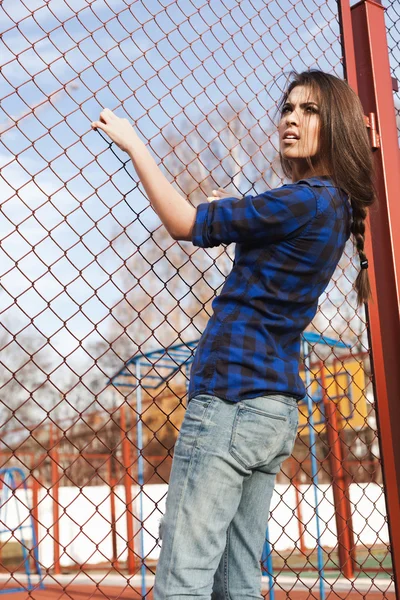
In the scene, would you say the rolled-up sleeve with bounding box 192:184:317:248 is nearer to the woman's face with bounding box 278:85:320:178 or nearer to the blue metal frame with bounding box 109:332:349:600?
the woman's face with bounding box 278:85:320:178

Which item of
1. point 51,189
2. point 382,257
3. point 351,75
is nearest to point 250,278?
point 51,189

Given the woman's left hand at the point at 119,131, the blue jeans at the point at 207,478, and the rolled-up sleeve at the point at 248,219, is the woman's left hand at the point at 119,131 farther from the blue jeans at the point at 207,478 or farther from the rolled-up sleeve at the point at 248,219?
the blue jeans at the point at 207,478

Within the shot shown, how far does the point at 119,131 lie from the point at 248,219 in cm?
37

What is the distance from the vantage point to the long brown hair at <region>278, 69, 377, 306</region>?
1778mm

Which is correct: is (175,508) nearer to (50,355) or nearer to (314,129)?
(314,129)

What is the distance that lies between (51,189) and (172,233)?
0.66 m

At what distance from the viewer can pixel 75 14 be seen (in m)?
2.22

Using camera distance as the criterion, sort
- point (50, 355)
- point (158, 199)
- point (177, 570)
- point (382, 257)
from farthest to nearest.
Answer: point (50, 355), point (382, 257), point (158, 199), point (177, 570)

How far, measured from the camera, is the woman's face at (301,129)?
181cm

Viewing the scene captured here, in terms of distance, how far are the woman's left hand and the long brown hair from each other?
17.8 inches

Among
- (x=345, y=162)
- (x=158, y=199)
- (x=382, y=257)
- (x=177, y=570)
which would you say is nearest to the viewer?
(x=177, y=570)

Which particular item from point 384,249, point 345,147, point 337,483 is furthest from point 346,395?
point 345,147

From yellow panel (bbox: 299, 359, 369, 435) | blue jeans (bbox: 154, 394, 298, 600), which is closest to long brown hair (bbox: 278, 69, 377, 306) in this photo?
blue jeans (bbox: 154, 394, 298, 600)

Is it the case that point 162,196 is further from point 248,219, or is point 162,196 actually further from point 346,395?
point 346,395
